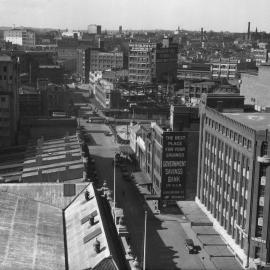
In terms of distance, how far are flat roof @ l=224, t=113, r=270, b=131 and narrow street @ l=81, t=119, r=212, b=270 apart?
18354 mm

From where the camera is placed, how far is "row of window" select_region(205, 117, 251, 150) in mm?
76506

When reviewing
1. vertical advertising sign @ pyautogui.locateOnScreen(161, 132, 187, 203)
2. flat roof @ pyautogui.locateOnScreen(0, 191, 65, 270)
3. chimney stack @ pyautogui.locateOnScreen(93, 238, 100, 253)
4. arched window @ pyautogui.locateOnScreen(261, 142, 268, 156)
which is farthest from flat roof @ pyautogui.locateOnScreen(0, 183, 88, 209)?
vertical advertising sign @ pyautogui.locateOnScreen(161, 132, 187, 203)

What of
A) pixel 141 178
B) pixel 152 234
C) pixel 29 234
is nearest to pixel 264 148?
pixel 152 234

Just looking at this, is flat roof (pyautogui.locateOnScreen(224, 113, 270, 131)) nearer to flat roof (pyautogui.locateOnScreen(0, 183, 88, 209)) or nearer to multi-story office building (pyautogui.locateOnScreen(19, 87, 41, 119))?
flat roof (pyautogui.locateOnScreen(0, 183, 88, 209))

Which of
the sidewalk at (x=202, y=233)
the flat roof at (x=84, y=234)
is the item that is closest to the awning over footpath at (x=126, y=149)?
the sidewalk at (x=202, y=233)

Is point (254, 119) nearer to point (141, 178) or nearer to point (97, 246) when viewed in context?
point (141, 178)

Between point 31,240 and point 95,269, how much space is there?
13.5m

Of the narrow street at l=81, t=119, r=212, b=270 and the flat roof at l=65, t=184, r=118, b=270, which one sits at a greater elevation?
the flat roof at l=65, t=184, r=118, b=270

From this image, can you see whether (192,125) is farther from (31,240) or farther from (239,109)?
(31,240)

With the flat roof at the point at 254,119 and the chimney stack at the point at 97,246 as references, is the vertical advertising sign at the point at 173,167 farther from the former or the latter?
the chimney stack at the point at 97,246

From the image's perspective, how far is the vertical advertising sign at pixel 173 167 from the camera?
98688 mm

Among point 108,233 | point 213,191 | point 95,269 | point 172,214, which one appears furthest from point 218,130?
point 95,269

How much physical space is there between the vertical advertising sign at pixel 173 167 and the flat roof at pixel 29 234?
36.4m

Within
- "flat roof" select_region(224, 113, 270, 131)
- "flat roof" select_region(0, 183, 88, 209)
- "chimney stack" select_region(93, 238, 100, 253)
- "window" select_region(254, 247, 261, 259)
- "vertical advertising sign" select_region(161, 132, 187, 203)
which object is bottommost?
"window" select_region(254, 247, 261, 259)
